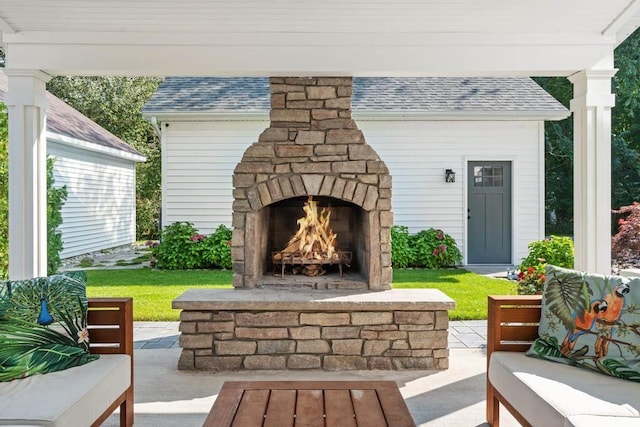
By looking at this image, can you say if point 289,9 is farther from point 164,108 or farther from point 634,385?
point 164,108

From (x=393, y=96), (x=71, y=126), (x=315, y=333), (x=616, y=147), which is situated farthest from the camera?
(x=616, y=147)

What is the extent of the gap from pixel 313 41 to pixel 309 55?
11 cm

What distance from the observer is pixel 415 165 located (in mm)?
9680

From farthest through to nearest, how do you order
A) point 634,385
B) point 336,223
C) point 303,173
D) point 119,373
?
point 336,223, point 303,173, point 119,373, point 634,385

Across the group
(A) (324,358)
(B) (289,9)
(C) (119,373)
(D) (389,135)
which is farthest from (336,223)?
(D) (389,135)

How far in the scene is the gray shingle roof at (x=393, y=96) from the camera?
934 cm

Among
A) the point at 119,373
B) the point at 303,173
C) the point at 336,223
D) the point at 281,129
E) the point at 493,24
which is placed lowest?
the point at 119,373

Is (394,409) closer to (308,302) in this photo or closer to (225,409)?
(225,409)

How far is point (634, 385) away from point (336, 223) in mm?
3266

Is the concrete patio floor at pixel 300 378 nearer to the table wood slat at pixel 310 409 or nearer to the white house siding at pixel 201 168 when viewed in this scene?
the table wood slat at pixel 310 409

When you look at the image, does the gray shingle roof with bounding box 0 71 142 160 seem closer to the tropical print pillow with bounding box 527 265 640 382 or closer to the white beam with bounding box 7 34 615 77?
the white beam with bounding box 7 34 615 77

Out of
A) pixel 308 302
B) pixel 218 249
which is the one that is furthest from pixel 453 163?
pixel 308 302

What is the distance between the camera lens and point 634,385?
247 cm

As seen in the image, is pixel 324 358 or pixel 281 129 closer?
pixel 324 358
